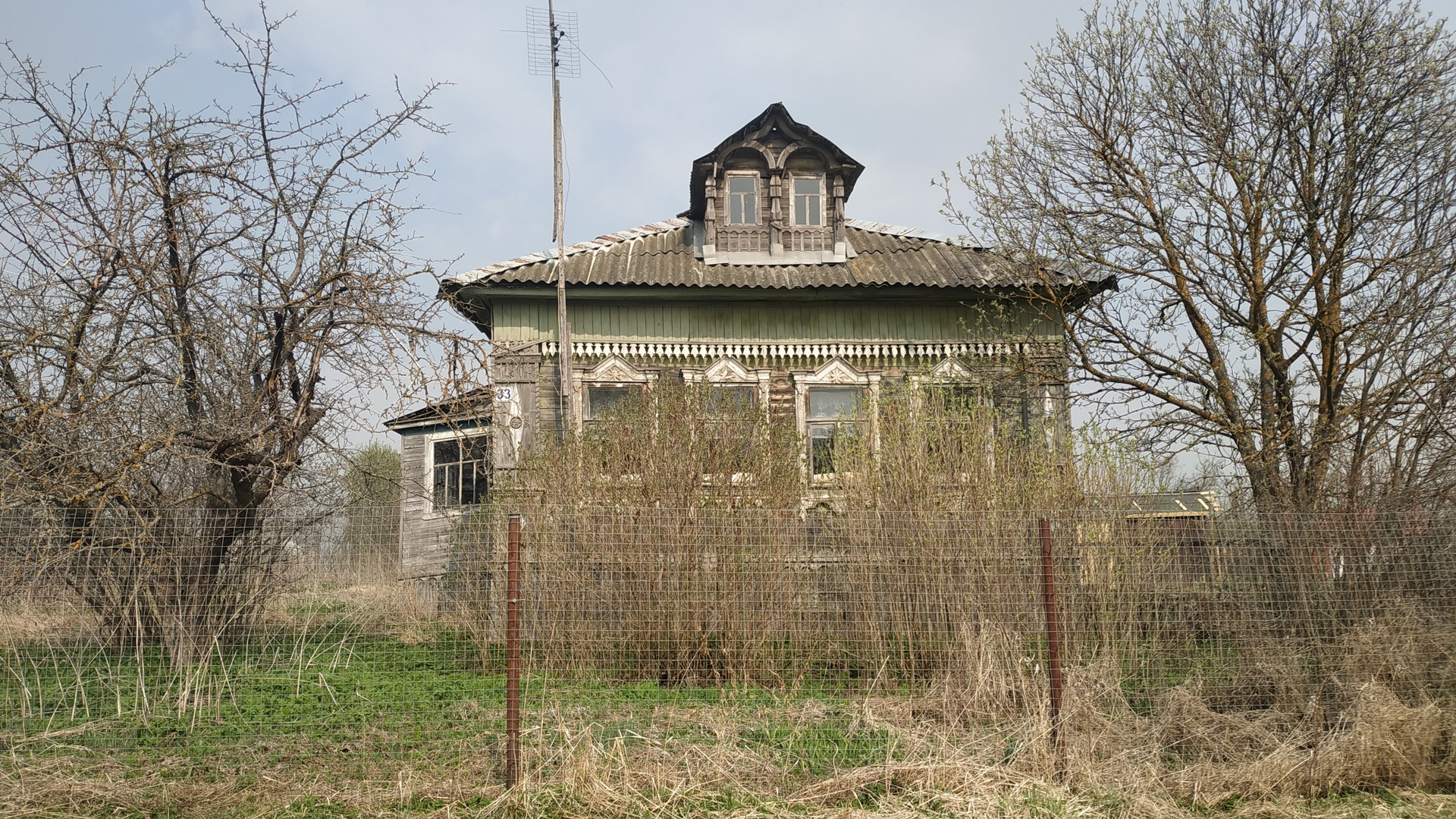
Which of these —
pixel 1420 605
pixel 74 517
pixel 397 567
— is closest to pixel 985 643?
pixel 1420 605

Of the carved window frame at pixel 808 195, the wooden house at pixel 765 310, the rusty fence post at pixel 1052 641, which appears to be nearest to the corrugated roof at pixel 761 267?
the wooden house at pixel 765 310

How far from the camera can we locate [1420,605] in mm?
7578

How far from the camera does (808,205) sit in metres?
15.8

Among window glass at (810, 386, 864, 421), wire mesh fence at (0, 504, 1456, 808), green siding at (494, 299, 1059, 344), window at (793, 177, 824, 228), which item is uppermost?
window at (793, 177, 824, 228)

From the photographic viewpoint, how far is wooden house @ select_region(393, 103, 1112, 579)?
46.7 feet

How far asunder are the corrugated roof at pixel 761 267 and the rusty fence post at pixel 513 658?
736cm

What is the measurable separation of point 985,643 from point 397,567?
4.37 m

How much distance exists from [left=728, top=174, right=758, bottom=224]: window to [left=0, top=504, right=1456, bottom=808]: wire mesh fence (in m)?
8.35

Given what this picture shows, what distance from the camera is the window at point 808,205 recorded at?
51.9 feet

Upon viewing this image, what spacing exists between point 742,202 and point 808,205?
1054 millimetres

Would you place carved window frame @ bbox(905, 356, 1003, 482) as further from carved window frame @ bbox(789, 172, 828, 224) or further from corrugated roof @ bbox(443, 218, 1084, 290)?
carved window frame @ bbox(789, 172, 828, 224)

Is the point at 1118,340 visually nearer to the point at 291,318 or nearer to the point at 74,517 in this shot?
the point at 291,318

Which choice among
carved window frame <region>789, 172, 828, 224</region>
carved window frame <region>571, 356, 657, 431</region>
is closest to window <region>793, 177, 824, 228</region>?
carved window frame <region>789, 172, 828, 224</region>

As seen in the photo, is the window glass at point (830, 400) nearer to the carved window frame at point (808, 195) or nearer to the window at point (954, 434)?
the carved window frame at point (808, 195)
